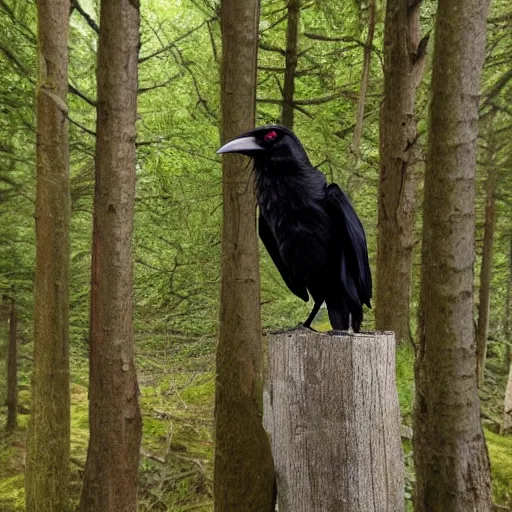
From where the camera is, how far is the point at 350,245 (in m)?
2.71

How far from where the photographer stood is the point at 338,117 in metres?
8.84

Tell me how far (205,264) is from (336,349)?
6.73 m

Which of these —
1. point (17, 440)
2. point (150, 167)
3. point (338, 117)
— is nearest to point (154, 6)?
point (150, 167)

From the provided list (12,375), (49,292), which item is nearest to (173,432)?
(49,292)

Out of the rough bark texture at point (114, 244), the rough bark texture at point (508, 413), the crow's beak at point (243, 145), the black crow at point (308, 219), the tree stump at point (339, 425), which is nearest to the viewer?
the tree stump at point (339, 425)

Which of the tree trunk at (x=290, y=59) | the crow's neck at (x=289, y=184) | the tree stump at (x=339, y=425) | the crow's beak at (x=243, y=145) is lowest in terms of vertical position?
the tree stump at (x=339, y=425)

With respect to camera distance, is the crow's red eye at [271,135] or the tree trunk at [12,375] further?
the tree trunk at [12,375]

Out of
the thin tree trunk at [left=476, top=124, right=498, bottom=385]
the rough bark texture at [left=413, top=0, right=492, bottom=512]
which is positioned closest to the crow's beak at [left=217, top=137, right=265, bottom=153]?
the rough bark texture at [left=413, top=0, right=492, bottom=512]

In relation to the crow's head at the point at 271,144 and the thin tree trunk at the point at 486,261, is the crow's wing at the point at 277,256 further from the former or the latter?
the thin tree trunk at the point at 486,261

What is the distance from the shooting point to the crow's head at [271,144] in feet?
8.65

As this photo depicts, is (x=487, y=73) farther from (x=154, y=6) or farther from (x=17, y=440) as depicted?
(x=17, y=440)

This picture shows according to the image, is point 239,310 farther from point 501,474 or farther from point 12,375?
point 12,375

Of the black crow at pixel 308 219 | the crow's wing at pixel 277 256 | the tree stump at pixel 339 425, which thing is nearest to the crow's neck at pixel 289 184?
the black crow at pixel 308 219

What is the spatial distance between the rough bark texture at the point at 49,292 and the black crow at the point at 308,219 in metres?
4.04
